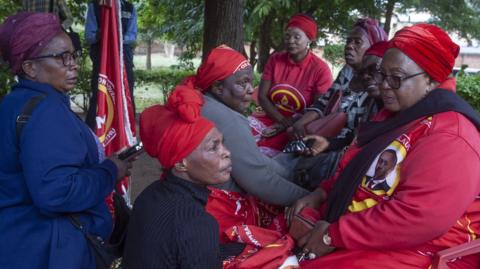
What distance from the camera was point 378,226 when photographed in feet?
6.65

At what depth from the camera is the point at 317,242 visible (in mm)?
2252

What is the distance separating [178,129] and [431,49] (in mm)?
1139

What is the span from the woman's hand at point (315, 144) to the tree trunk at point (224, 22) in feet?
8.93

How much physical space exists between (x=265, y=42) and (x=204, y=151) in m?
10.3

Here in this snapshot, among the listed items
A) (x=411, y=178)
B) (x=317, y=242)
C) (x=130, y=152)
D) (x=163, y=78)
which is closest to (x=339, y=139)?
(x=317, y=242)

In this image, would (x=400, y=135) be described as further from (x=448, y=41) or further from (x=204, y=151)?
(x=204, y=151)

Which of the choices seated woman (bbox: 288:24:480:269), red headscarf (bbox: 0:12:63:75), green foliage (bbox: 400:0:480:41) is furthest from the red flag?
green foliage (bbox: 400:0:480:41)

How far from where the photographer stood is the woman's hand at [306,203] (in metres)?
2.59

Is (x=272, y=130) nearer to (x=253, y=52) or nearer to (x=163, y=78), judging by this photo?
(x=163, y=78)

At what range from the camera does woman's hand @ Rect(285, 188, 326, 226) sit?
8.50 feet

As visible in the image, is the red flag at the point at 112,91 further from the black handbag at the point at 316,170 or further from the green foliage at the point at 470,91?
the green foliage at the point at 470,91

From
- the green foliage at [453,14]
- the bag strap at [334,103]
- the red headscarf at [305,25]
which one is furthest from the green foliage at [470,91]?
the bag strap at [334,103]

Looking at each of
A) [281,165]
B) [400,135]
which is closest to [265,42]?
[281,165]

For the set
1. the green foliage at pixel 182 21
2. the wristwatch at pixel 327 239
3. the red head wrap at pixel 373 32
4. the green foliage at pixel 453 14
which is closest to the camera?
the wristwatch at pixel 327 239
